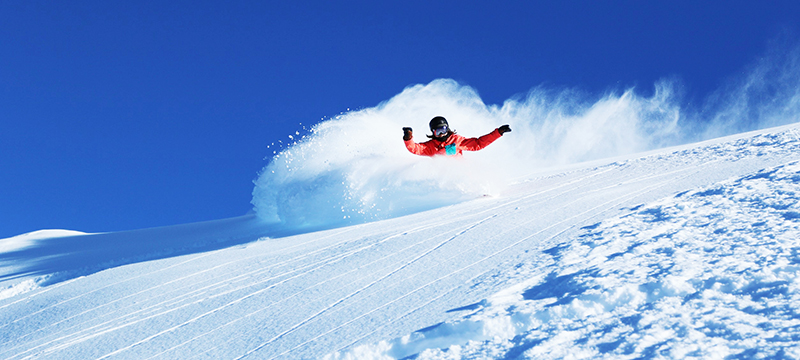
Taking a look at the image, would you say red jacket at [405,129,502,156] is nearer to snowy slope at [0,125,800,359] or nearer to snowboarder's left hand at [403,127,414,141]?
snowboarder's left hand at [403,127,414,141]

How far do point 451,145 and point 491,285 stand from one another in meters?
5.74

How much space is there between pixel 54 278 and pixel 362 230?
3.76 m

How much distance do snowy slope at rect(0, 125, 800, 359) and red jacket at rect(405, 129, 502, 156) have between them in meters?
2.12

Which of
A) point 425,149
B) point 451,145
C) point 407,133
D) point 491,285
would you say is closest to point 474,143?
point 451,145

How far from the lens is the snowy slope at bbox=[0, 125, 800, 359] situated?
2.31 m

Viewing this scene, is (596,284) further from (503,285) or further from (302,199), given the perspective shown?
(302,199)

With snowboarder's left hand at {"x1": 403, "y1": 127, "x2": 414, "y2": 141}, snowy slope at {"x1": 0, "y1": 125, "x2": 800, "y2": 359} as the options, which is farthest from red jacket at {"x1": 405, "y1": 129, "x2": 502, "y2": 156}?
snowy slope at {"x1": 0, "y1": 125, "x2": 800, "y2": 359}

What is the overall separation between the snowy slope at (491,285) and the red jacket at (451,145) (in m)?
2.12

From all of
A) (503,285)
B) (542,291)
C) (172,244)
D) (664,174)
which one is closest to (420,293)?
(503,285)

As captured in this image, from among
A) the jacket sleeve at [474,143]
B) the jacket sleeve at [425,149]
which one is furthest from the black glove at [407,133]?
the jacket sleeve at [474,143]

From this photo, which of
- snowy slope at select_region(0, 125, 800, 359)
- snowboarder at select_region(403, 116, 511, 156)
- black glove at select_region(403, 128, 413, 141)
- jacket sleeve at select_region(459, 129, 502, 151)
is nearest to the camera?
snowy slope at select_region(0, 125, 800, 359)

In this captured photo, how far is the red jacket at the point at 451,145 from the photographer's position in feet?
28.8

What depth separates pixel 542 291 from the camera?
113 inches

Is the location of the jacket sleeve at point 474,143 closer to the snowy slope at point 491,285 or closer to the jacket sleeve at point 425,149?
the jacket sleeve at point 425,149
